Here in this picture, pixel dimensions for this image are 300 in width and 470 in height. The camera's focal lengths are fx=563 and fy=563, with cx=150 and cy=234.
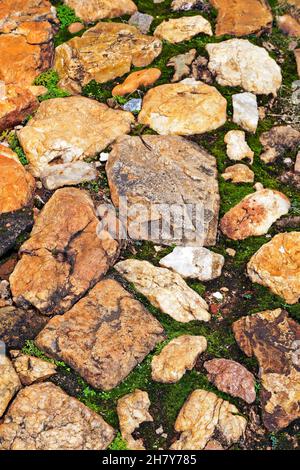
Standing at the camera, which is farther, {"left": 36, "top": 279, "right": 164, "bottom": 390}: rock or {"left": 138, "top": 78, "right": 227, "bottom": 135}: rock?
{"left": 138, "top": 78, "right": 227, "bottom": 135}: rock

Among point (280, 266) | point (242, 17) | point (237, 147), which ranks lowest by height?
point (280, 266)

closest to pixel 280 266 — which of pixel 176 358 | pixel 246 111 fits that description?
pixel 176 358

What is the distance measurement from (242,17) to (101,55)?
9.30ft

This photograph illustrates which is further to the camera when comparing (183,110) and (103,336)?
(183,110)

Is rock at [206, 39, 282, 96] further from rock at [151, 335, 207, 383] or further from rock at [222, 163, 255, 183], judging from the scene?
rock at [151, 335, 207, 383]

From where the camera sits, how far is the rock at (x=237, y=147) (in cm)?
838

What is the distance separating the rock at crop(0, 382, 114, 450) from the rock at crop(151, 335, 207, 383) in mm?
803

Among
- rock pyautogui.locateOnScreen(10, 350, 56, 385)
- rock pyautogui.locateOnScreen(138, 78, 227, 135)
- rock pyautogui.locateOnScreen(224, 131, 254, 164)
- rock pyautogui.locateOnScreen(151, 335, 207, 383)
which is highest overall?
rock pyautogui.locateOnScreen(138, 78, 227, 135)

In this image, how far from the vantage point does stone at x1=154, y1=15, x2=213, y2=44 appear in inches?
391

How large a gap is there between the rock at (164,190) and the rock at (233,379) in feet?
5.91

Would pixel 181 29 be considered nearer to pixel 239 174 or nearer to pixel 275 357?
pixel 239 174

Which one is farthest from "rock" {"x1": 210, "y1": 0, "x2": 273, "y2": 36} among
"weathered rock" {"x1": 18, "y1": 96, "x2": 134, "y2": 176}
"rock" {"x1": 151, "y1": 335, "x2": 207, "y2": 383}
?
"rock" {"x1": 151, "y1": 335, "x2": 207, "y2": 383}

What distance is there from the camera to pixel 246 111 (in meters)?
8.88
